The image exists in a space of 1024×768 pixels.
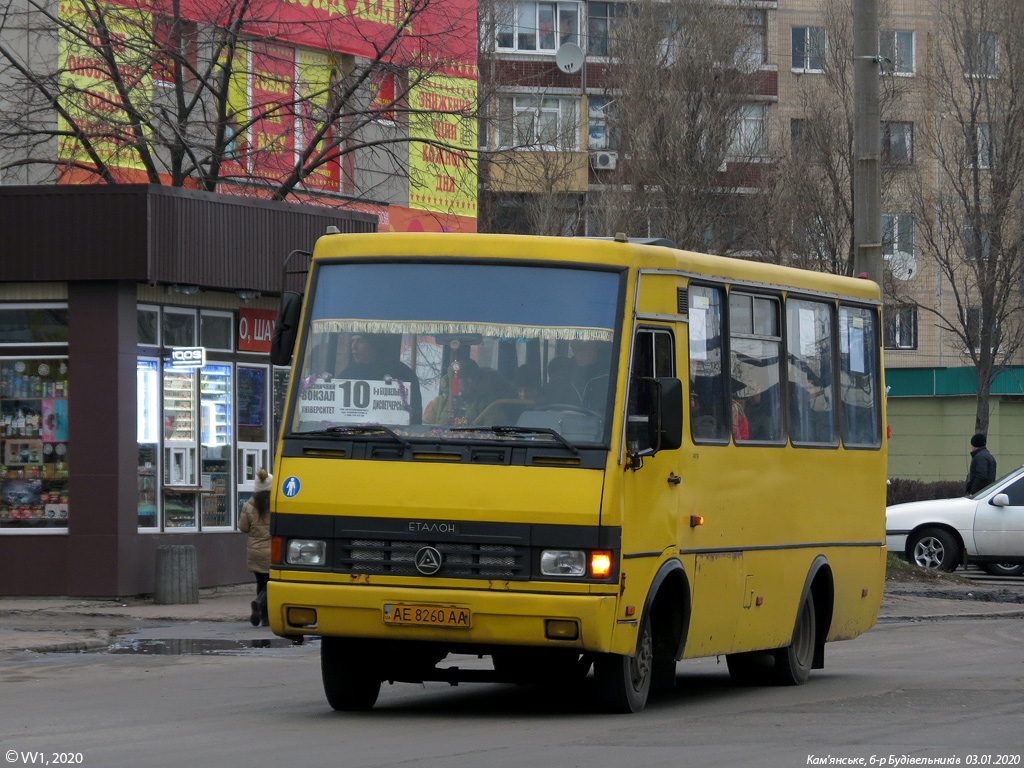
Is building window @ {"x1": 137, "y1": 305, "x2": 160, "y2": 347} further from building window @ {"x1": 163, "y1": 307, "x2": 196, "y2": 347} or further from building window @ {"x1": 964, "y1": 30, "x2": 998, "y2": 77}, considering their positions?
building window @ {"x1": 964, "y1": 30, "x2": 998, "y2": 77}

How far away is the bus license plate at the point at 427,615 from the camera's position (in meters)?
10.2

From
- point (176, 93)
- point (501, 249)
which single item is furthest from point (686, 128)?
point (501, 249)

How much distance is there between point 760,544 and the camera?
12609 mm

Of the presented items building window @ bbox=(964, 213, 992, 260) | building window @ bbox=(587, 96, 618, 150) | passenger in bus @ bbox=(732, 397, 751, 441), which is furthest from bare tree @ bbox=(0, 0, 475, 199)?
building window @ bbox=(587, 96, 618, 150)

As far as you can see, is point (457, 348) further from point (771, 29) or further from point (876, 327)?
point (771, 29)

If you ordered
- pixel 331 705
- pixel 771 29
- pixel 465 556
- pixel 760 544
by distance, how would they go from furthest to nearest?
pixel 771 29 → pixel 760 544 → pixel 331 705 → pixel 465 556

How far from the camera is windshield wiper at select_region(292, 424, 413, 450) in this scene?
10.5 metres

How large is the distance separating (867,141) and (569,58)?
36.6m

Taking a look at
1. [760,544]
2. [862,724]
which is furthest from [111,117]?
[862,724]

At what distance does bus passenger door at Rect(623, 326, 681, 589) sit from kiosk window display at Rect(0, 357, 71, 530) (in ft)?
40.8

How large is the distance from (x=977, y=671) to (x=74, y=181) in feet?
53.6

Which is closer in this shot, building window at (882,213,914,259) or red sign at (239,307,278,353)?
red sign at (239,307,278,353)

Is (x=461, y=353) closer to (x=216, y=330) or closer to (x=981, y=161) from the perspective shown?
(x=216, y=330)

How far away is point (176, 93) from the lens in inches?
974
